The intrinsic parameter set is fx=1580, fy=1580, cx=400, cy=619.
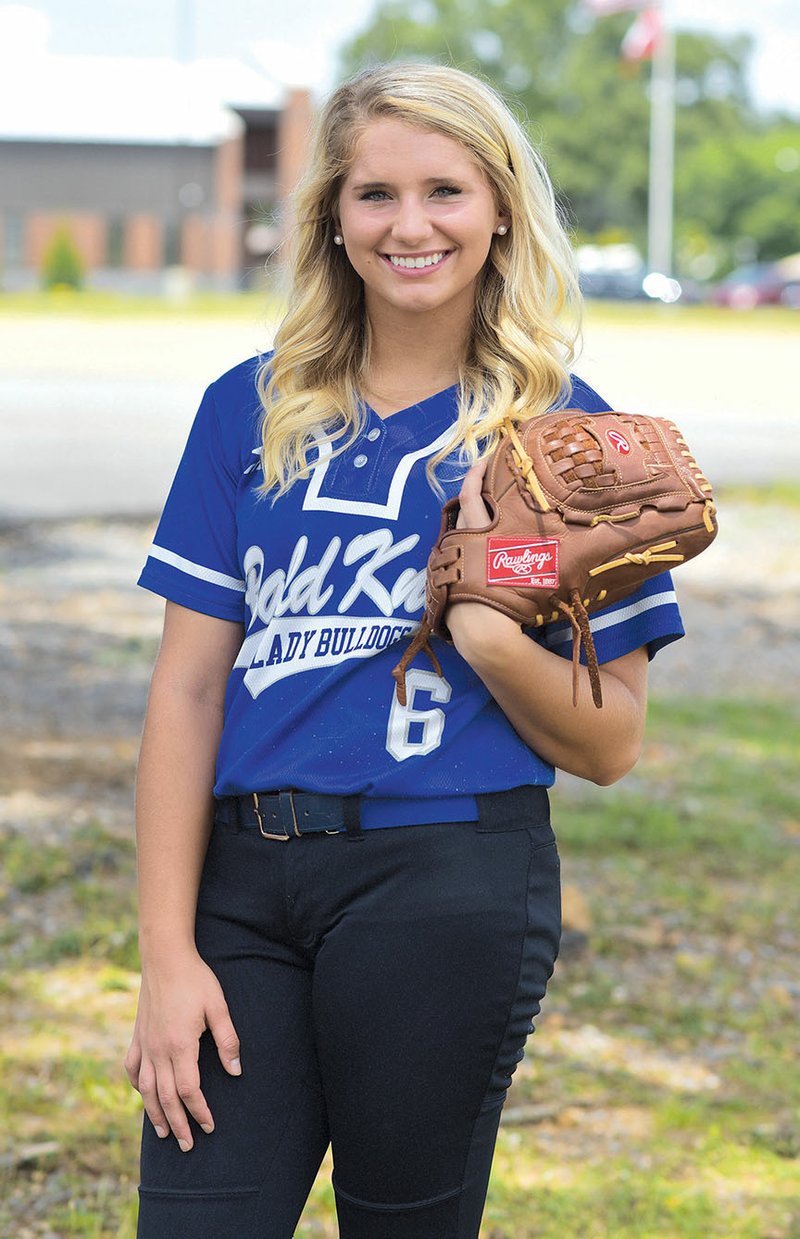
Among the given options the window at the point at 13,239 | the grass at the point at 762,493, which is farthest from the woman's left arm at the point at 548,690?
the window at the point at 13,239

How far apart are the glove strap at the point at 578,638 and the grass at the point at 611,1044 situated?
5.56ft

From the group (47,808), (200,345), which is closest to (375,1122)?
(47,808)

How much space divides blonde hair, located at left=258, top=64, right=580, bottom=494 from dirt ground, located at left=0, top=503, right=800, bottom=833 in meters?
3.42

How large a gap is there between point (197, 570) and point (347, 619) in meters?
0.22

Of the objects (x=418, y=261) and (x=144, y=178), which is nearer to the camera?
(x=418, y=261)

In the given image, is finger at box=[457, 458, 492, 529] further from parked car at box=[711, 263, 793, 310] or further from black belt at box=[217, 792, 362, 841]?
parked car at box=[711, 263, 793, 310]

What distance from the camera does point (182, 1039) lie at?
1809 millimetres

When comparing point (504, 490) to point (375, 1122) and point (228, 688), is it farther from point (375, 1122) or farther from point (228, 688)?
point (375, 1122)

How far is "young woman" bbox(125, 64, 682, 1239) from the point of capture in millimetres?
1798

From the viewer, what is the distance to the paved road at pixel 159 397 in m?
12.0

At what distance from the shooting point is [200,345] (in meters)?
24.8

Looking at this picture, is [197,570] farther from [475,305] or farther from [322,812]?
[475,305]

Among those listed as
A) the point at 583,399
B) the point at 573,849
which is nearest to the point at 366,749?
the point at 583,399

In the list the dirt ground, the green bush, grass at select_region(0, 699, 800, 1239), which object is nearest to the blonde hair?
grass at select_region(0, 699, 800, 1239)
